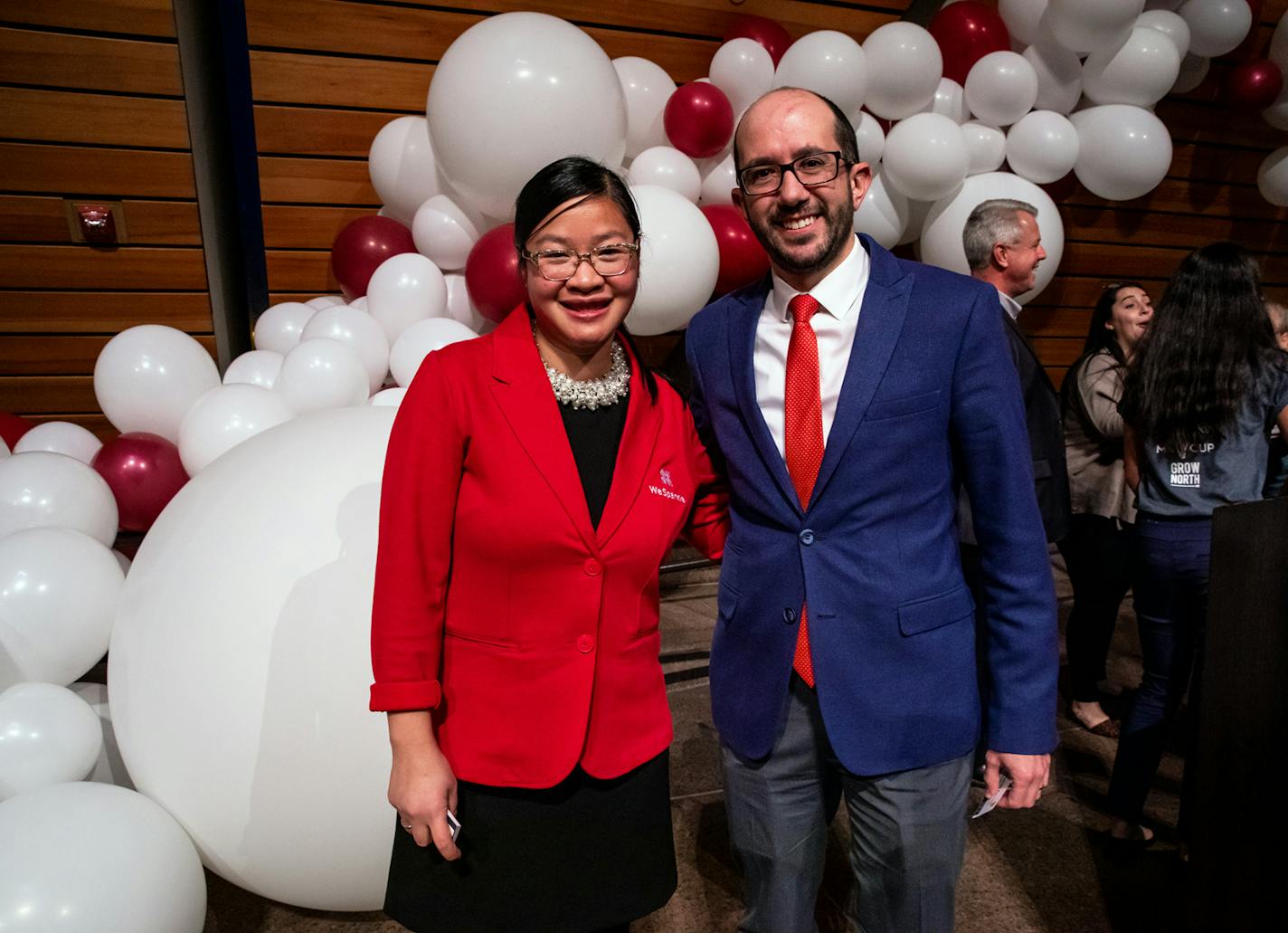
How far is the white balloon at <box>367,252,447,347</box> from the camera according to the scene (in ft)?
10.2

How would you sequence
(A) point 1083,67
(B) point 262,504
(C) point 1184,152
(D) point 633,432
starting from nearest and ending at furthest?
1. (D) point 633,432
2. (B) point 262,504
3. (A) point 1083,67
4. (C) point 1184,152

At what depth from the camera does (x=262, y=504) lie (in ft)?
5.42

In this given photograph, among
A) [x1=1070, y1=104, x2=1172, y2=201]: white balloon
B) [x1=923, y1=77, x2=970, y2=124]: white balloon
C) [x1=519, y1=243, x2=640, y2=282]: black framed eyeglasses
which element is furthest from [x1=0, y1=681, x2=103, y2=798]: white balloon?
[x1=1070, y1=104, x2=1172, y2=201]: white balloon

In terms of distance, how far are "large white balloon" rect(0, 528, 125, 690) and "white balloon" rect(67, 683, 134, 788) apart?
4.2 inches

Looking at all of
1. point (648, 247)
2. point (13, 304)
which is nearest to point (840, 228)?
point (648, 247)

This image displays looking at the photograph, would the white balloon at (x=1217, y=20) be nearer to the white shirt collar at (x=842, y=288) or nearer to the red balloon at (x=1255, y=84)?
the red balloon at (x=1255, y=84)

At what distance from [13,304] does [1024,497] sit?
4.12 meters

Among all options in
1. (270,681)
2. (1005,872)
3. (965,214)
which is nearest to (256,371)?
(270,681)

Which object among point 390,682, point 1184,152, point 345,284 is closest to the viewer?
point 390,682

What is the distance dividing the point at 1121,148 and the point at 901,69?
1.31 meters

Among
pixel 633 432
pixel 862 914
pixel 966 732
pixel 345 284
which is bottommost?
pixel 862 914

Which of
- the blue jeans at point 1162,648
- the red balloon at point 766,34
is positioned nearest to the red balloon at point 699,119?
the red balloon at point 766,34

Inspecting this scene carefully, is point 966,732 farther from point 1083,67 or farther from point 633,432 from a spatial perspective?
point 1083,67

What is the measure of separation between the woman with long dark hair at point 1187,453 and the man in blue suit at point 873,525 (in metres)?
1.24
